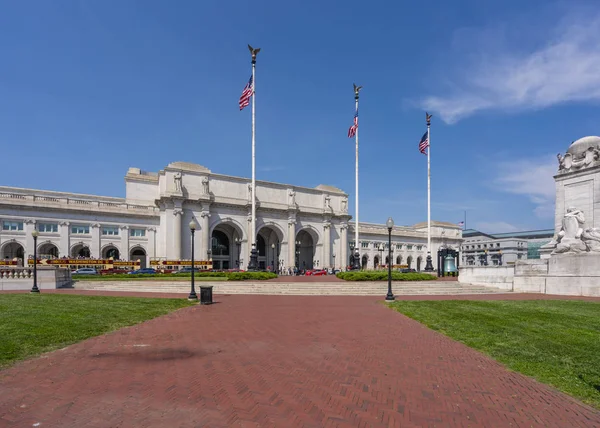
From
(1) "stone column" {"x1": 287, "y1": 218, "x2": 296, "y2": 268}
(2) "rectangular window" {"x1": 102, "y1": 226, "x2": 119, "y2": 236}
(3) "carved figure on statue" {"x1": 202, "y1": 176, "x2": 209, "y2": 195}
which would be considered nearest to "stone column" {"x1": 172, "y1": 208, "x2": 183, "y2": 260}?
(3) "carved figure on statue" {"x1": 202, "y1": 176, "x2": 209, "y2": 195}

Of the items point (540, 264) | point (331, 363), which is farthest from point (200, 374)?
point (540, 264)

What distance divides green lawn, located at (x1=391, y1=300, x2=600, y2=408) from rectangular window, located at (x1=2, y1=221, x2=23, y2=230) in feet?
203

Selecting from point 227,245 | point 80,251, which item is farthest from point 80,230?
point 227,245

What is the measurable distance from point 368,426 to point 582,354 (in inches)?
265

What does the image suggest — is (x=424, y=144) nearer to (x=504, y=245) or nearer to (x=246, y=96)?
(x=246, y=96)

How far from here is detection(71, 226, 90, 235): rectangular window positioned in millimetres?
60375

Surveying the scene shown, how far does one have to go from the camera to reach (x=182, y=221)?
64.0 meters

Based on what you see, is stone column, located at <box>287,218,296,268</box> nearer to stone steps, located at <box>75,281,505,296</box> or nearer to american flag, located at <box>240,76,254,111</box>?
american flag, located at <box>240,76,254,111</box>

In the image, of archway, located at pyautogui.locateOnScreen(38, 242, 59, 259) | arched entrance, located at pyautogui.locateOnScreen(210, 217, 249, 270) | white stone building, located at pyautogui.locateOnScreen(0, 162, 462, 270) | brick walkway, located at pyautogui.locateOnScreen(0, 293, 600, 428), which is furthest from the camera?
arched entrance, located at pyautogui.locateOnScreen(210, 217, 249, 270)

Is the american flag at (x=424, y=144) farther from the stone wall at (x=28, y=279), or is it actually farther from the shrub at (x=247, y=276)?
the stone wall at (x=28, y=279)

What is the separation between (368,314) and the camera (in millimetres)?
15391

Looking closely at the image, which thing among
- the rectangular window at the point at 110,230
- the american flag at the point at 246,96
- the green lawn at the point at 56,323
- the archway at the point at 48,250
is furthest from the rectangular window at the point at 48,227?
the green lawn at the point at 56,323

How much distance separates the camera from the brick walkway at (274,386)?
16.7ft

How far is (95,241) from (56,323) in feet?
189
